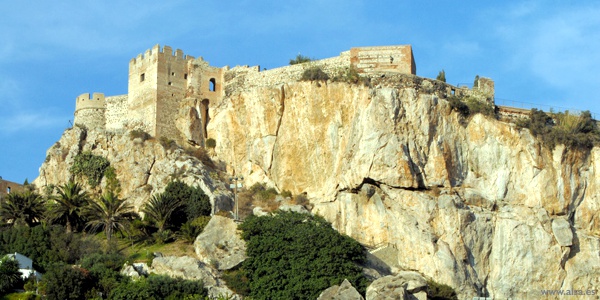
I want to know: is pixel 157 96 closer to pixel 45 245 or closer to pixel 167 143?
pixel 167 143

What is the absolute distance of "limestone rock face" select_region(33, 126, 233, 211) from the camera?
5516 cm

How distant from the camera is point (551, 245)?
168 feet

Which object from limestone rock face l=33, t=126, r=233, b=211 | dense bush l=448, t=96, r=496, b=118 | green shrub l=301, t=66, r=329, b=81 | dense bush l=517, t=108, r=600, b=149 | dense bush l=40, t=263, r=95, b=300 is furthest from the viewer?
green shrub l=301, t=66, r=329, b=81

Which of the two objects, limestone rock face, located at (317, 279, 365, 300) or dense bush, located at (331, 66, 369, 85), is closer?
limestone rock face, located at (317, 279, 365, 300)

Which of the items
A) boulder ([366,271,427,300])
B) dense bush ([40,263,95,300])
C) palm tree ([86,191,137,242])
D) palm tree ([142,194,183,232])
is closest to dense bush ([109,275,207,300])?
dense bush ([40,263,95,300])

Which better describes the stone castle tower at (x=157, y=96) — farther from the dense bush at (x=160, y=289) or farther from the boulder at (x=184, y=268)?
the dense bush at (x=160, y=289)

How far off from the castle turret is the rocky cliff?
2808mm

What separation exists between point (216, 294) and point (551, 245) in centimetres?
1666

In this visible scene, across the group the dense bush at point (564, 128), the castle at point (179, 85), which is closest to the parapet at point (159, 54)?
the castle at point (179, 85)

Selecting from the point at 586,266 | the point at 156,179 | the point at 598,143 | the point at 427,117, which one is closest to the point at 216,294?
the point at 156,179

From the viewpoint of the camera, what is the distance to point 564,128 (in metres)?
55.6

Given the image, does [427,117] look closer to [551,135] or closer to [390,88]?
[390,88]

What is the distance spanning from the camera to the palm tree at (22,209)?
53062 millimetres

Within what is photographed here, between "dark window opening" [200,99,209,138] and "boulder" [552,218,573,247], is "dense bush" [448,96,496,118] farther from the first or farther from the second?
"dark window opening" [200,99,209,138]
